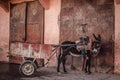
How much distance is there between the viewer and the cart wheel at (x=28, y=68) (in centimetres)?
743

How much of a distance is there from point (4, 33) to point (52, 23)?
3.00m

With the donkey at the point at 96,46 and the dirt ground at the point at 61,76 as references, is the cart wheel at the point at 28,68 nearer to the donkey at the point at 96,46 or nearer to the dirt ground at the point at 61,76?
the dirt ground at the point at 61,76

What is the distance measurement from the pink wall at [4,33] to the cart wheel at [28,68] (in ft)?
11.6

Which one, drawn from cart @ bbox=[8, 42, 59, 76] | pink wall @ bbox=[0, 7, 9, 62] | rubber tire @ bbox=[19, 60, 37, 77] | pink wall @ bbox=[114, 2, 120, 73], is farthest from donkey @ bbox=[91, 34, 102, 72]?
pink wall @ bbox=[0, 7, 9, 62]

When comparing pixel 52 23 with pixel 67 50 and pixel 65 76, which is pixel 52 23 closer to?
pixel 67 50

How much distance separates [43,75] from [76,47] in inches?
57.1

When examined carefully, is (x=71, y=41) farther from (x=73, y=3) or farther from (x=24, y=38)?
(x=24, y=38)

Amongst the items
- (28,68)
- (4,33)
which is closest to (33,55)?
(28,68)

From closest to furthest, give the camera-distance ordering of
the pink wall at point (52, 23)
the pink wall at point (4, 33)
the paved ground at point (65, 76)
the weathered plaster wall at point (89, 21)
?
the paved ground at point (65, 76) < the weathered plaster wall at point (89, 21) < the pink wall at point (52, 23) < the pink wall at point (4, 33)

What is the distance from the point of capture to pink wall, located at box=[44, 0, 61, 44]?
29.3 feet

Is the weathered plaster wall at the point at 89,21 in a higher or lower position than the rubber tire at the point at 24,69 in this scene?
higher

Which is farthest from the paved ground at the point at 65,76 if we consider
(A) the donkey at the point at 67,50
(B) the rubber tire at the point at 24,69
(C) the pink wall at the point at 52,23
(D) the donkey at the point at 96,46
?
(C) the pink wall at the point at 52,23

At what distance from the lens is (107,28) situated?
25.1 ft

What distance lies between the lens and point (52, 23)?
29.8ft
